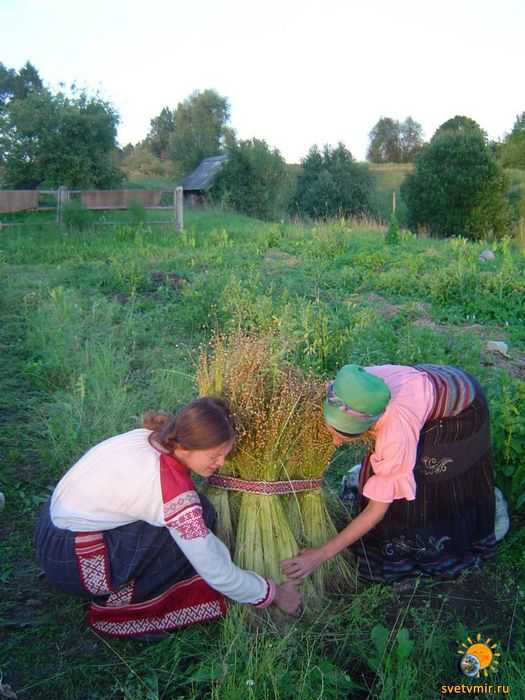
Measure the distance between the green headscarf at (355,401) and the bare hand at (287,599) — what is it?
2.11ft

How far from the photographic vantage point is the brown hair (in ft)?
6.84

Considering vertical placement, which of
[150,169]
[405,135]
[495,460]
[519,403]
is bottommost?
[495,460]

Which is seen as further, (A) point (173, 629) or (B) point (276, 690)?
(A) point (173, 629)

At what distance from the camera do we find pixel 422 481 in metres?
2.62

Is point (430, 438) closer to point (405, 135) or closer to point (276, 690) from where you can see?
point (276, 690)

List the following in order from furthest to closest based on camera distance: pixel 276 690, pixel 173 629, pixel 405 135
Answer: pixel 405 135, pixel 173 629, pixel 276 690

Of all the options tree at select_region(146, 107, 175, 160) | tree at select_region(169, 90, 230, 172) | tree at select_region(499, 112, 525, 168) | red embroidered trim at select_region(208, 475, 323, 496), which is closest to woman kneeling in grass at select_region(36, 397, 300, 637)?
red embroidered trim at select_region(208, 475, 323, 496)

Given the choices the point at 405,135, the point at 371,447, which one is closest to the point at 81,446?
the point at 371,447

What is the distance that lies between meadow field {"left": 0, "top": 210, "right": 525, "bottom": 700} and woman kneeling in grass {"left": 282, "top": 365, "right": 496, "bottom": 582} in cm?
12

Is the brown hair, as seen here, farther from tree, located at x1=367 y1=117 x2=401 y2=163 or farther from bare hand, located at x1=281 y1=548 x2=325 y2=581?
tree, located at x1=367 y1=117 x2=401 y2=163

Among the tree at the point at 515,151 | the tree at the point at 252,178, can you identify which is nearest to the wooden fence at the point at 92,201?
the tree at the point at 252,178

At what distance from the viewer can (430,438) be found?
255 cm

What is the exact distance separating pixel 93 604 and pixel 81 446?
139 cm

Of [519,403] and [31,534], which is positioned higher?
[519,403]
